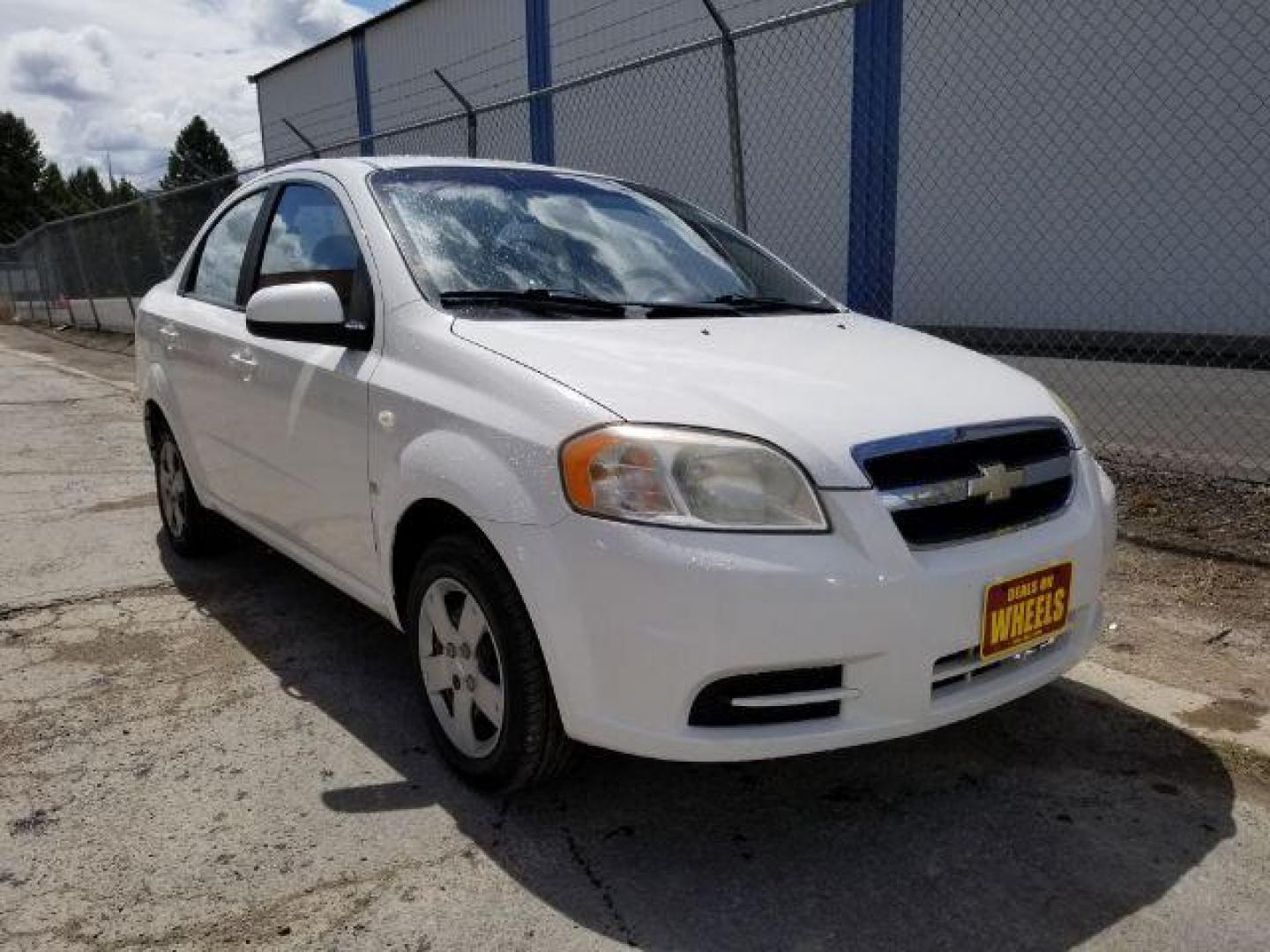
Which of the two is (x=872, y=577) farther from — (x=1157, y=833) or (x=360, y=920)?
(x=360, y=920)

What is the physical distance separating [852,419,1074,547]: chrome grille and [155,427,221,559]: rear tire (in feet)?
10.6

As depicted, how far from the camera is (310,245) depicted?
3.43 metres

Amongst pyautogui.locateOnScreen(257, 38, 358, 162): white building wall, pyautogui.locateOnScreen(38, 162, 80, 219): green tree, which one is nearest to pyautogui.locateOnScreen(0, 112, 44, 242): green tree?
pyautogui.locateOnScreen(38, 162, 80, 219): green tree

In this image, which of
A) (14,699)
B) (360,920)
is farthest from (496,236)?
(14,699)

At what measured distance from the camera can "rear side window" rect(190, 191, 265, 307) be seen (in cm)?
397

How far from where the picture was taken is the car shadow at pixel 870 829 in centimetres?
218

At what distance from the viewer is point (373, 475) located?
2822mm

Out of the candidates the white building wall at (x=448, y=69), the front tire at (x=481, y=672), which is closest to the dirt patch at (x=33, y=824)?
the front tire at (x=481, y=672)

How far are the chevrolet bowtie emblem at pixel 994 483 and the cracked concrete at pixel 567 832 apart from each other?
0.81 meters

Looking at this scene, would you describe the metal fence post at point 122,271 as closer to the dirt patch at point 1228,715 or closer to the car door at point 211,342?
the car door at point 211,342

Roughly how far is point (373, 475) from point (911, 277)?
1116cm

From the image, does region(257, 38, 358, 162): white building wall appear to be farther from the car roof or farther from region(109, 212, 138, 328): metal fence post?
the car roof

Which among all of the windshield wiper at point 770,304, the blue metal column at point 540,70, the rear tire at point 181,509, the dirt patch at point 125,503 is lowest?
the dirt patch at point 125,503

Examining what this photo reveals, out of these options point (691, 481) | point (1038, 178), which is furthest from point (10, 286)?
point (691, 481)
